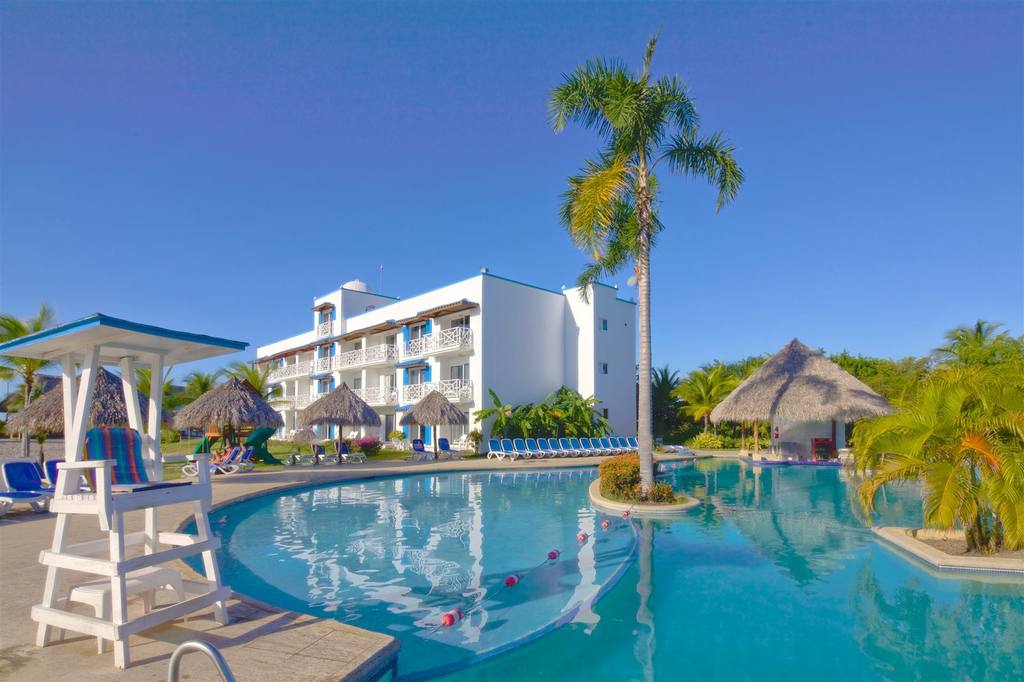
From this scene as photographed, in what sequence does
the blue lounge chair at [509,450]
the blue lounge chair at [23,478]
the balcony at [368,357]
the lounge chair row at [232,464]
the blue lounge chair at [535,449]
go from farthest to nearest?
the balcony at [368,357]
the blue lounge chair at [535,449]
the blue lounge chair at [509,450]
the lounge chair row at [232,464]
the blue lounge chair at [23,478]

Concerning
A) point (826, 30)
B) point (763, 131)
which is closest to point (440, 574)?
point (826, 30)

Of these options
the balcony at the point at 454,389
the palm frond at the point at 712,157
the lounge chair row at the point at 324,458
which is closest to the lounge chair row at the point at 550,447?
the balcony at the point at 454,389

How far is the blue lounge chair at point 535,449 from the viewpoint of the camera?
24.6 meters

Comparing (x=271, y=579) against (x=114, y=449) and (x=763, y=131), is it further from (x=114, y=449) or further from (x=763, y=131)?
(x=763, y=131)

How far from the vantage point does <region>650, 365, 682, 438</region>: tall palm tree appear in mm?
33094

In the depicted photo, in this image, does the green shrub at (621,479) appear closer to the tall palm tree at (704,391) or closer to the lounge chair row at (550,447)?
the lounge chair row at (550,447)

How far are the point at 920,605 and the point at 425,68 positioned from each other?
43.3 feet

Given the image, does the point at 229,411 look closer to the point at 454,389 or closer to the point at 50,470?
the point at 454,389

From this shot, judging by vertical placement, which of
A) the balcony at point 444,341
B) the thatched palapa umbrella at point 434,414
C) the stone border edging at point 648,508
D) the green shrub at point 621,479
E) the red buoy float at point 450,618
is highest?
the balcony at point 444,341

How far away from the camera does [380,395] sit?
31406mm

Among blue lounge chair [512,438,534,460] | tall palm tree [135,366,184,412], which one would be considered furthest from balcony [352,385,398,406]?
tall palm tree [135,366,184,412]

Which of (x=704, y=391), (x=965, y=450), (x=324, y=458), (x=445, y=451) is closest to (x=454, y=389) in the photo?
(x=445, y=451)

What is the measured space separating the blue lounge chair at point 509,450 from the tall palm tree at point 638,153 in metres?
12.0

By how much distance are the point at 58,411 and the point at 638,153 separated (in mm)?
16695
